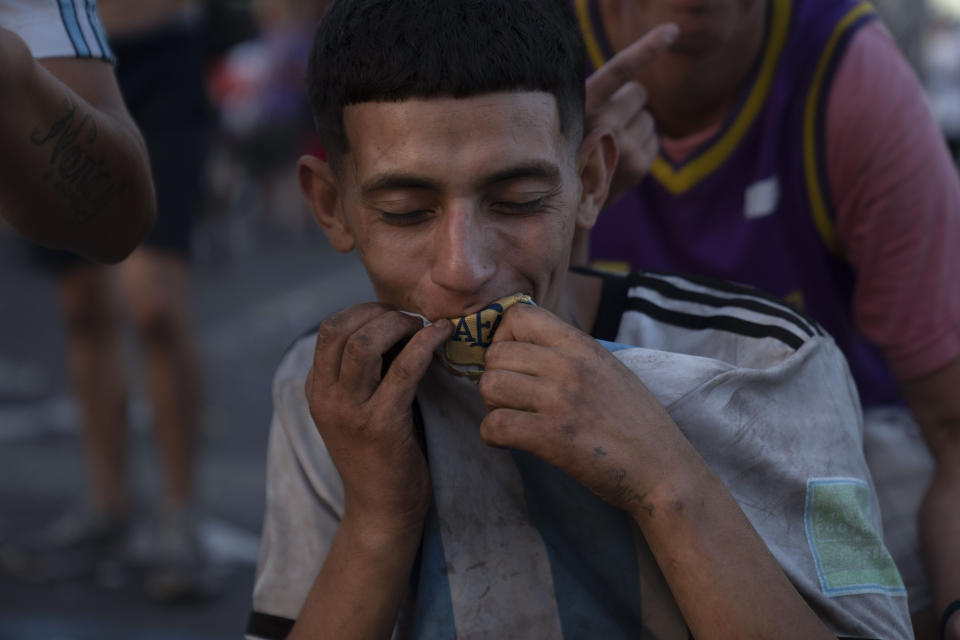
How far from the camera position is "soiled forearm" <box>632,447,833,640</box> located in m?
1.57

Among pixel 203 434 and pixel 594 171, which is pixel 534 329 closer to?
pixel 594 171

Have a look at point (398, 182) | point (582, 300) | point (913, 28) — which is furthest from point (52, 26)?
point (913, 28)

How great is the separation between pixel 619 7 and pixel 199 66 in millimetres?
2090

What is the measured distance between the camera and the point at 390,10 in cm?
181

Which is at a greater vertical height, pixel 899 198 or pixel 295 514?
pixel 899 198

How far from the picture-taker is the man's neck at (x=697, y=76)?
7.89ft

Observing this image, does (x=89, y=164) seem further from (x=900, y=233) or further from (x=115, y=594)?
(x=115, y=594)

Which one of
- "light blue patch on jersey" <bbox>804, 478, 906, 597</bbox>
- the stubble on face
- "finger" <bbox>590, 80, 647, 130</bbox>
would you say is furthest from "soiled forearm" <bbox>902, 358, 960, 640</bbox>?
the stubble on face

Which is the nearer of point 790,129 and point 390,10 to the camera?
point 390,10

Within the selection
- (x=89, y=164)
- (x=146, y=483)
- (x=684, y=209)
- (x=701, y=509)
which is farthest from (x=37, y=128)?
(x=146, y=483)

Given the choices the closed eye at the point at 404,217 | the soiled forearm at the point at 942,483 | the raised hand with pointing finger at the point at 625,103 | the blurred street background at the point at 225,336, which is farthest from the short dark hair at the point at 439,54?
the blurred street background at the point at 225,336

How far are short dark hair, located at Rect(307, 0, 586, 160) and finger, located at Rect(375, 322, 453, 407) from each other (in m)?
0.36

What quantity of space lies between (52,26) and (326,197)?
518 millimetres

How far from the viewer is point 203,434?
210 inches
